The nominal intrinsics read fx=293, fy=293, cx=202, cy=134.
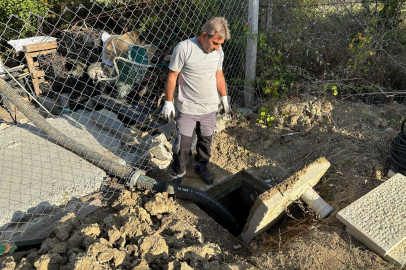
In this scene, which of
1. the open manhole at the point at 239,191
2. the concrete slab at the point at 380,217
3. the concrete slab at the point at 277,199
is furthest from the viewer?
the open manhole at the point at 239,191

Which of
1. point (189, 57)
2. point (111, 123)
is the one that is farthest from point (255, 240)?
point (111, 123)

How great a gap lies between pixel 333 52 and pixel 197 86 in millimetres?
3349

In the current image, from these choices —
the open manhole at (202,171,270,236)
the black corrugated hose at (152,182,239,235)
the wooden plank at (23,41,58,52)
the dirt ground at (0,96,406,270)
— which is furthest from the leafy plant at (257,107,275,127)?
the wooden plank at (23,41,58,52)

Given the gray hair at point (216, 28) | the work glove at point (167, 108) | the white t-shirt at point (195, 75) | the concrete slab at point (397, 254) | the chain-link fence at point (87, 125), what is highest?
the gray hair at point (216, 28)

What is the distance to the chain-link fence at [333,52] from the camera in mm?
4578

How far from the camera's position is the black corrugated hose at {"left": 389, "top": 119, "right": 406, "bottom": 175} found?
9.91 feet

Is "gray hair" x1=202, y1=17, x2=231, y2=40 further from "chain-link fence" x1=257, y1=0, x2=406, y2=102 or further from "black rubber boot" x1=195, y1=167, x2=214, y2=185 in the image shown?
"chain-link fence" x1=257, y1=0, x2=406, y2=102

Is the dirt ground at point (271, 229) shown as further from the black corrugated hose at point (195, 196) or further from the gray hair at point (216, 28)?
the gray hair at point (216, 28)

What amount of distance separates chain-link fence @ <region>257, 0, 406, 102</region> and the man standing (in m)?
1.62

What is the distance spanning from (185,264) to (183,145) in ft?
4.43

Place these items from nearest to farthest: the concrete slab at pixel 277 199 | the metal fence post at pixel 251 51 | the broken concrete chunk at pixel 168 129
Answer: the concrete slab at pixel 277 199 → the broken concrete chunk at pixel 168 129 → the metal fence post at pixel 251 51

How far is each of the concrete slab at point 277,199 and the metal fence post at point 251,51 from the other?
2170 millimetres

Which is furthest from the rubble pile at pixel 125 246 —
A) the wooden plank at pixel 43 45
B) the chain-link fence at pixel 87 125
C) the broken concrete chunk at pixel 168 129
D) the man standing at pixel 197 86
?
the wooden plank at pixel 43 45

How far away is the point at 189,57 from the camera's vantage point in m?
2.76
